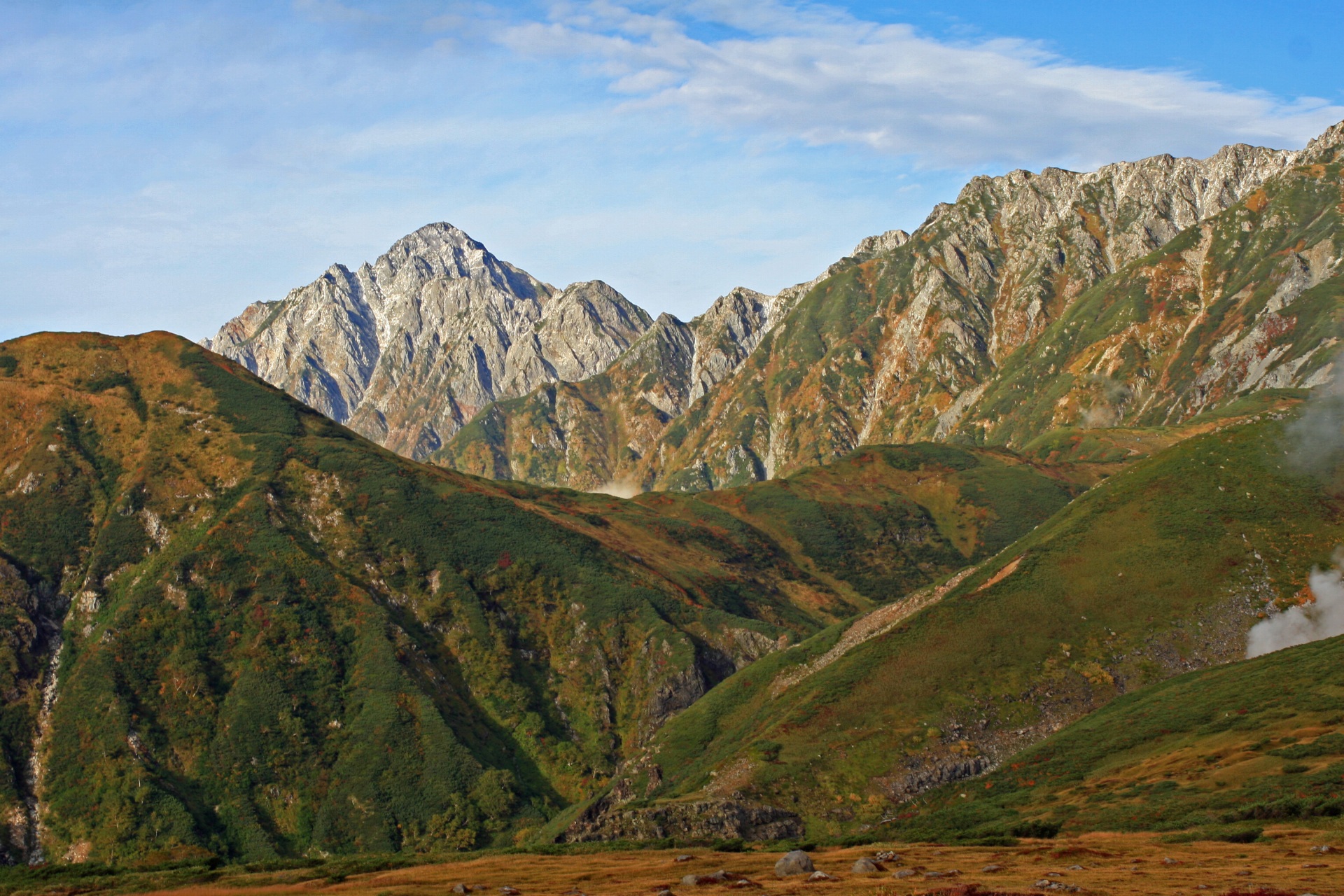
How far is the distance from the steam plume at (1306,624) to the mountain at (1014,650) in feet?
5.30

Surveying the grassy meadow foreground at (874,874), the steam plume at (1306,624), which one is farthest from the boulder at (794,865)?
the steam plume at (1306,624)

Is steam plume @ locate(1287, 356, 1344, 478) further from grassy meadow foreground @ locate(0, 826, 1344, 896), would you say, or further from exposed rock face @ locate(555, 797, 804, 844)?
grassy meadow foreground @ locate(0, 826, 1344, 896)

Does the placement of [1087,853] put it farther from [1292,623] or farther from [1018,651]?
[1292,623]

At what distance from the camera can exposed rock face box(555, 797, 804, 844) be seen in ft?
414

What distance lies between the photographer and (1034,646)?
488ft

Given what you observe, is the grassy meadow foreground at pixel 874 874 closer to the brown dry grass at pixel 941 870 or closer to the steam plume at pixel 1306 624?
the brown dry grass at pixel 941 870

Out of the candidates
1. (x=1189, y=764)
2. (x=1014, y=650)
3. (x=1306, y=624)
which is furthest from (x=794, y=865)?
(x=1306, y=624)

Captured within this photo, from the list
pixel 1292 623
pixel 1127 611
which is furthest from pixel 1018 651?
pixel 1292 623

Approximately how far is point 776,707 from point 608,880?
9398cm

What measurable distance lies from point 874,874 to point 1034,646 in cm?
8968

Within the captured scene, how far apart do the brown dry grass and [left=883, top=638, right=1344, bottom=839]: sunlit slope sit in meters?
7.91

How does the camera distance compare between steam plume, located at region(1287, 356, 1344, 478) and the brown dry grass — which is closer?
the brown dry grass

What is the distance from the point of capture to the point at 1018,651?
14862 centimetres

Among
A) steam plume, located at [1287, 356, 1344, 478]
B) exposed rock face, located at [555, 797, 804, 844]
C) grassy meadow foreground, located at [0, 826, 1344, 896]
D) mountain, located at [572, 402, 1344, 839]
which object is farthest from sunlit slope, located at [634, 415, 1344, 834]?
grassy meadow foreground, located at [0, 826, 1344, 896]
